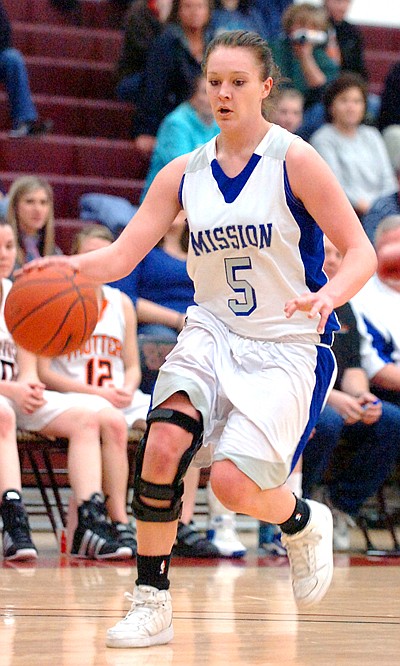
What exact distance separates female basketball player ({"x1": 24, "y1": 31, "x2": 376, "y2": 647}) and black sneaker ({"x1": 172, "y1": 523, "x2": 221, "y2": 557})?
74.3 inches

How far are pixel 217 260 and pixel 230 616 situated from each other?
1.15 metres

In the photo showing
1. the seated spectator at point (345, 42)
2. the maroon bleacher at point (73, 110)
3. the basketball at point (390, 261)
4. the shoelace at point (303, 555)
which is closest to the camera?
the shoelace at point (303, 555)

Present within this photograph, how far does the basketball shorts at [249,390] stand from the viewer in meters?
3.15

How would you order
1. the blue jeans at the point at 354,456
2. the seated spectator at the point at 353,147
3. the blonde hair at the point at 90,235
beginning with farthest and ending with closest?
the seated spectator at the point at 353,147 < the blonde hair at the point at 90,235 < the blue jeans at the point at 354,456

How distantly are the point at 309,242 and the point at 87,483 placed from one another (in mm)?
2197

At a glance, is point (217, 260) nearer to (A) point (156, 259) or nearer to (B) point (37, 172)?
(A) point (156, 259)

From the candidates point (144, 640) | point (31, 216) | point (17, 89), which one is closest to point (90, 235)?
point (31, 216)

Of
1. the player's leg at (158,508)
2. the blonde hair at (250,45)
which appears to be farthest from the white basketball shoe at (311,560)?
the blonde hair at (250,45)

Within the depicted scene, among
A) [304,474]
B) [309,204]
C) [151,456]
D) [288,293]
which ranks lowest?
[304,474]

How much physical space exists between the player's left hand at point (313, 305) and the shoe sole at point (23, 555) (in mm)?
2346

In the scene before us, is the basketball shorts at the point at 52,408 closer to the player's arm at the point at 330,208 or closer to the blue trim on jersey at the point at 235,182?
the blue trim on jersey at the point at 235,182

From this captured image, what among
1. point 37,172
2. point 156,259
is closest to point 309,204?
point 156,259

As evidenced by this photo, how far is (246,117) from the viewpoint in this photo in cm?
327

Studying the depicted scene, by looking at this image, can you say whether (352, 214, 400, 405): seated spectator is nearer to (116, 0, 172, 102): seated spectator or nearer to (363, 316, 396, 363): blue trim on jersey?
(363, 316, 396, 363): blue trim on jersey
